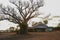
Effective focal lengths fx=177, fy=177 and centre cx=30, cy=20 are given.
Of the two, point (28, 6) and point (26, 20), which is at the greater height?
point (28, 6)

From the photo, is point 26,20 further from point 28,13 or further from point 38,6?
point 38,6

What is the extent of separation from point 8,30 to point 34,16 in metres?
2.71

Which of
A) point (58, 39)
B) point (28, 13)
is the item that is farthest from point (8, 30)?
point (58, 39)

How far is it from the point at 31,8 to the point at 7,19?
2.39 m

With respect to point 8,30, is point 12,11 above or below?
above

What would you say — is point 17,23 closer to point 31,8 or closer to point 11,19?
point 11,19

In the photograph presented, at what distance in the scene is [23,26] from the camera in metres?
15.7

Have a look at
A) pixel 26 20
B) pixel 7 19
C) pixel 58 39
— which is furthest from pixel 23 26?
pixel 58 39

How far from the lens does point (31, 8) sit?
15984 millimetres

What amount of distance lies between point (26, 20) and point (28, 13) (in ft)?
2.29

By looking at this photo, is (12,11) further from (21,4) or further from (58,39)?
(58,39)

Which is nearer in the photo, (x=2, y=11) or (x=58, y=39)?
(x=58, y=39)

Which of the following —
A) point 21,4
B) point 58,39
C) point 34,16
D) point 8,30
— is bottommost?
point 58,39

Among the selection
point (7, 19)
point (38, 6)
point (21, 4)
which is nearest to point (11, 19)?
point (7, 19)
